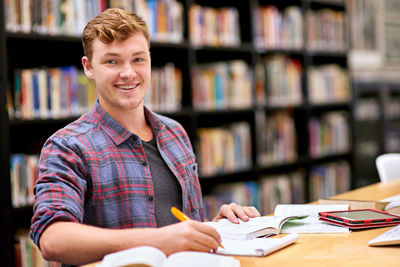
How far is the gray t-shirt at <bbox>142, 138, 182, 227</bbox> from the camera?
60.0 inches

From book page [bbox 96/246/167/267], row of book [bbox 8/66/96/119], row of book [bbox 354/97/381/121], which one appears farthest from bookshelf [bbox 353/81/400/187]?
book page [bbox 96/246/167/267]

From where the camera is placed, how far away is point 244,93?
3.52 meters

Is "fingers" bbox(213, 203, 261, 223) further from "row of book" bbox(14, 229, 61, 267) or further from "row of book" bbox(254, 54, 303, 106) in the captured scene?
"row of book" bbox(254, 54, 303, 106)

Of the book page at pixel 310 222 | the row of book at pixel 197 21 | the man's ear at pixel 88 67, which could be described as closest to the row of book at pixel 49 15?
the row of book at pixel 197 21

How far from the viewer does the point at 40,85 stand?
241 cm

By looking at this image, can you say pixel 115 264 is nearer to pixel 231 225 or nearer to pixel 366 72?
pixel 231 225

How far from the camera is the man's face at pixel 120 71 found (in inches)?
58.4

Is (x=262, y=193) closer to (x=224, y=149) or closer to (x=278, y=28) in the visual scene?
(x=224, y=149)

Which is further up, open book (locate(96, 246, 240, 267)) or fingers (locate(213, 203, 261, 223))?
open book (locate(96, 246, 240, 267))

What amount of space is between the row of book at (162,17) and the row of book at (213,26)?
0.34 feet

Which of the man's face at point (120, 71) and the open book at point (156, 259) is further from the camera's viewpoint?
the man's face at point (120, 71)

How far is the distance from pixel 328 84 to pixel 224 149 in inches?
60.6

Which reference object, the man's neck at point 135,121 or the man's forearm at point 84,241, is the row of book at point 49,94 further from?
the man's forearm at point 84,241

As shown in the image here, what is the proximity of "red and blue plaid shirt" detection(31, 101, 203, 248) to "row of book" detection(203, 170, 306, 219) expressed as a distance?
1680mm
